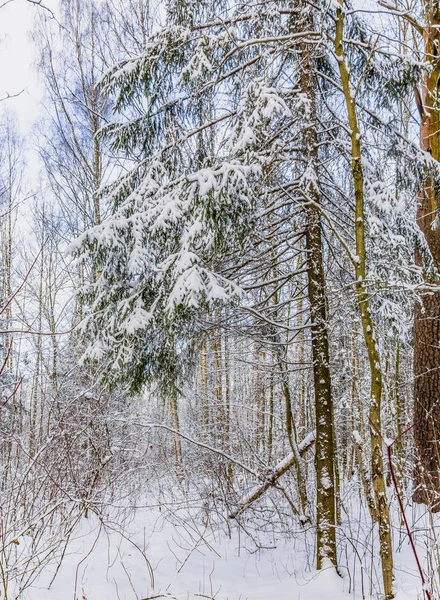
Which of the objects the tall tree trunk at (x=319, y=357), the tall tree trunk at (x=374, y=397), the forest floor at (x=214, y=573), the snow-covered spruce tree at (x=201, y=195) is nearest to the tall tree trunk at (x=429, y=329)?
the forest floor at (x=214, y=573)

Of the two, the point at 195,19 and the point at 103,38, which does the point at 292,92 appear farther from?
the point at 103,38

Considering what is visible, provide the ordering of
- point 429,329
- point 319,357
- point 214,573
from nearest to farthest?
point 214,573, point 319,357, point 429,329

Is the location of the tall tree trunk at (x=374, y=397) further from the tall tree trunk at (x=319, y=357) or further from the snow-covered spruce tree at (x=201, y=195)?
the tall tree trunk at (x=319, y=357)

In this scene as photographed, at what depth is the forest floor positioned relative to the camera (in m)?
3.48

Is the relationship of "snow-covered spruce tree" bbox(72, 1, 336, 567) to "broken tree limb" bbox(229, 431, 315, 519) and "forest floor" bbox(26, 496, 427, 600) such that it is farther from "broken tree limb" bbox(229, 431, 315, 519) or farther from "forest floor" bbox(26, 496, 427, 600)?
"broken tree limb" bbox(229, 431, 315, 519)

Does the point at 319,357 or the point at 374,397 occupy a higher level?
the point at 319,357

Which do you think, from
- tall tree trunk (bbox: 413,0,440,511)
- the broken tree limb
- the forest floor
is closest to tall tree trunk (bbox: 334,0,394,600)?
the forest floor

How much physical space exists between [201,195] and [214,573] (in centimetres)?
343

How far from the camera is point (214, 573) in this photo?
162 inches

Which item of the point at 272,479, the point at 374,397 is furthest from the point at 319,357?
the point at 272,479

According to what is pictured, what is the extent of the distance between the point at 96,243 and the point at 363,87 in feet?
10.9

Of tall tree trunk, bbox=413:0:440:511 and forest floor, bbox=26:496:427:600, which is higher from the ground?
tall tree trunk, bbox=413:0:440:511

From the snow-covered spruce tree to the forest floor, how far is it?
37cm

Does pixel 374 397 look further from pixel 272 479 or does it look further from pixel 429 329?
pixel 429 329
